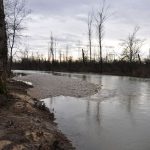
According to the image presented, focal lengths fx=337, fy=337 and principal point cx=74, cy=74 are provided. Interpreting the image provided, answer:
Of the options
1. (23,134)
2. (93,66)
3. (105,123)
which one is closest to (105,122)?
(105,123)

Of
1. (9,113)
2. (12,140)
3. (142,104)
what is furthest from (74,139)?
(142,104)

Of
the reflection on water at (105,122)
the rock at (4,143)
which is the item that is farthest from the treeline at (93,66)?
the rock at (4,143)

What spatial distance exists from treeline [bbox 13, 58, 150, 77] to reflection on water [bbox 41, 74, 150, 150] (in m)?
31.2

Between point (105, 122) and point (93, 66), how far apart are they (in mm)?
57159

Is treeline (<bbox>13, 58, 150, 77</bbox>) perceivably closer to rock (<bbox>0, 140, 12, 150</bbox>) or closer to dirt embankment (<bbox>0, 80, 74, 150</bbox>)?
dirt embankment (<bbox>0, 80, 74, 150</bbox>)

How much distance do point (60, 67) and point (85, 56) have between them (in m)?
7.38

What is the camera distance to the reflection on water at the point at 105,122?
29.9 ft

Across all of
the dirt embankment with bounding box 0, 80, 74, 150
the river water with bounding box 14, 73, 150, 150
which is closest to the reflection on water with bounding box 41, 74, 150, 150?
the river water with bounding box 14, 73, 150, 150

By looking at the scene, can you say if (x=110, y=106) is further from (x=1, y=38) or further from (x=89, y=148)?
(x=89, y=148)

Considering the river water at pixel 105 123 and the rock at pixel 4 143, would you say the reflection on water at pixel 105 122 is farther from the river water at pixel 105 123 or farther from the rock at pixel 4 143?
the rock at pixel 4 143

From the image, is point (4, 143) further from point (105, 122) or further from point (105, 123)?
point (105, 122)

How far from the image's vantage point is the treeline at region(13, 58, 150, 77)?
52.5 meters

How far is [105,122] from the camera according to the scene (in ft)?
39.0

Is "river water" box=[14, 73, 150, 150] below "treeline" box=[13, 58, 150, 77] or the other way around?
below
